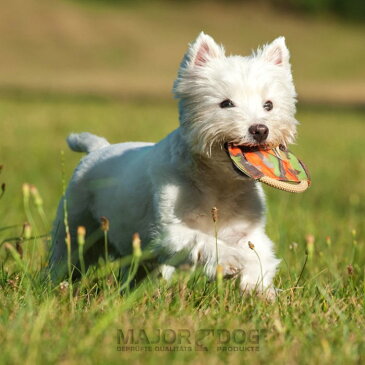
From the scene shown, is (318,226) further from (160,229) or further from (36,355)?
(36,355)

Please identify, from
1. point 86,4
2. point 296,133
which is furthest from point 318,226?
point 86,4

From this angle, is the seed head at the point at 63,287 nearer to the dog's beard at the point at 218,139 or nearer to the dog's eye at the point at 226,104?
the dog's beard at the point at 218,139

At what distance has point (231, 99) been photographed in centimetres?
440

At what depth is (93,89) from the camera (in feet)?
99.7

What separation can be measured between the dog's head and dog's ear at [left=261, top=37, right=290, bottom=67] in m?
0.05

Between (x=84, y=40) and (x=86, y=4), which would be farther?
(x=86, y=4)

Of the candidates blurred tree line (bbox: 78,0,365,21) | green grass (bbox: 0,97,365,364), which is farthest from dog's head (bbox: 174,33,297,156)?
blurred tree line (bbox: 78,0,365,21)

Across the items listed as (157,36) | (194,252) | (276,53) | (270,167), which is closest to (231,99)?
(270,167)

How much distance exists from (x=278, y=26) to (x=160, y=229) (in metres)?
47.0

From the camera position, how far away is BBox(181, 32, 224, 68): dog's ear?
Result: 470cm

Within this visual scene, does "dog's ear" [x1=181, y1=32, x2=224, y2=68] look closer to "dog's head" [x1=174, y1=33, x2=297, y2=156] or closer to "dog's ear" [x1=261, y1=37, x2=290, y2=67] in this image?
"dog's head" [x1=174, y1=33, x2=297, y2=156]

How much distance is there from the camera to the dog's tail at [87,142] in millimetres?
5953

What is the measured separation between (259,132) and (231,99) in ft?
0.90

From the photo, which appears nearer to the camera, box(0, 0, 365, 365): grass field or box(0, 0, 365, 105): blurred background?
box(0, 0, 365, 365): grass field
